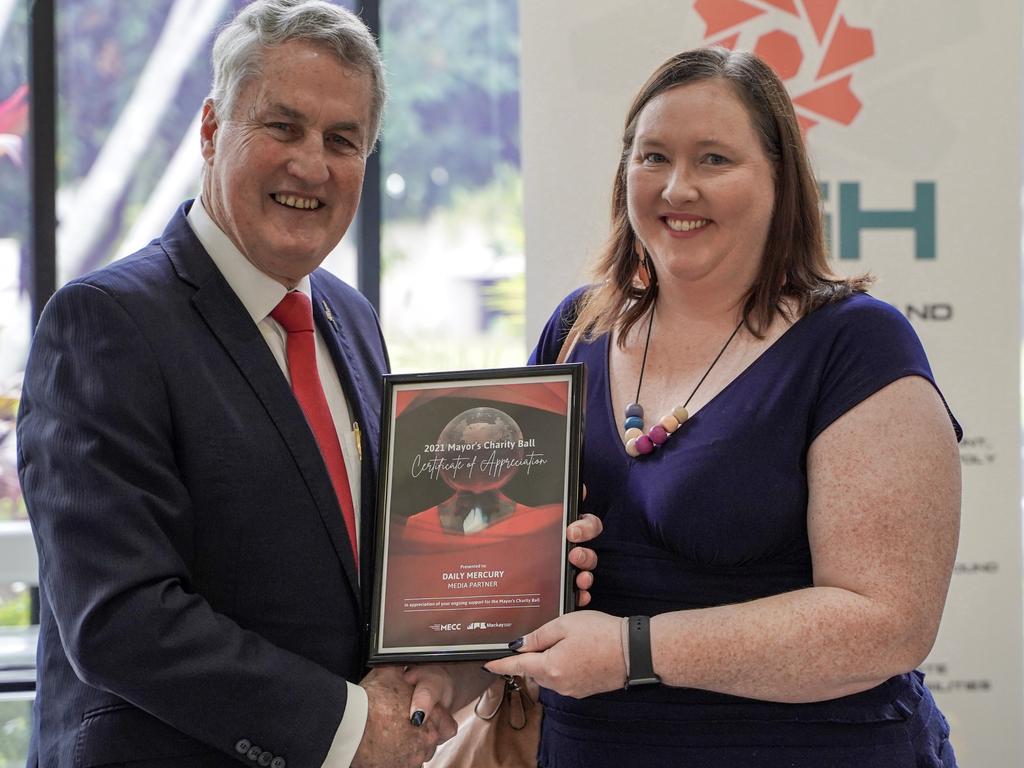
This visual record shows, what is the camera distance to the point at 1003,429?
12.4ft

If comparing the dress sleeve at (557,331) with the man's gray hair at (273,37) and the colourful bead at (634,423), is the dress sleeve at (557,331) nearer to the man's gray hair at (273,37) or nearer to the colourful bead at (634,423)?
the colourful bead at (634,423)

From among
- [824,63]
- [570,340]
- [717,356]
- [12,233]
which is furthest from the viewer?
[12,233]

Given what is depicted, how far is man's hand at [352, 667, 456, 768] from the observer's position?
2.04 m

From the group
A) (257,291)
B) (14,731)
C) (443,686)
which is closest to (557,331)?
(257,291)

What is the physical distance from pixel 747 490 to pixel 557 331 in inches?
27.8

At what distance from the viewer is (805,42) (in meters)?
3.75

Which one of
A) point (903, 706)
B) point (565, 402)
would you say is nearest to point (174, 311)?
point (565, 402)

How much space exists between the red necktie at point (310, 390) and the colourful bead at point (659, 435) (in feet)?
1.91

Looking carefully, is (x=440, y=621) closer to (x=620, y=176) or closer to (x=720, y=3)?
(x=620, y=176)

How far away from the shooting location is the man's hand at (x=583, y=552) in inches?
80.5

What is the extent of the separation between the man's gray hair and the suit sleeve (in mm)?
511

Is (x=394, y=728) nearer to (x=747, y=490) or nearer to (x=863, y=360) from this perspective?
(x=747, y=490)

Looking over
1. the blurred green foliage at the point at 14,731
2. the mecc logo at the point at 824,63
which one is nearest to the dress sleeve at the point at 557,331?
the mecc logo at the point at 824,63

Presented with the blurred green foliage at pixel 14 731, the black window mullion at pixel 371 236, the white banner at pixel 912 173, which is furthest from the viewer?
the black window mullion at pixel 371 236
